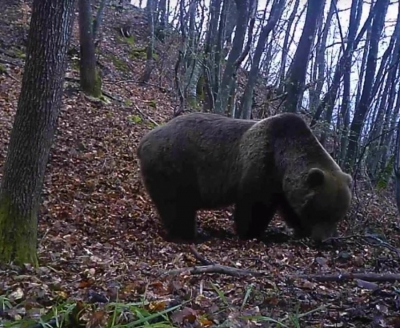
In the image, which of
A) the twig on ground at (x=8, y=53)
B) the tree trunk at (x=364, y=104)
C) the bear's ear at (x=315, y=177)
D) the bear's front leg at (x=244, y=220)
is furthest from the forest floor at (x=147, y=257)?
the twig on ground at (x=8, y=53)

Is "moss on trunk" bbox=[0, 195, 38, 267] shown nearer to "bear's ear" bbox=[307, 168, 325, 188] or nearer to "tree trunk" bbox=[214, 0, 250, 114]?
"bear's ear" bbox=[307, 168, 325, 188]

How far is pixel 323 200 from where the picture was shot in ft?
29.1

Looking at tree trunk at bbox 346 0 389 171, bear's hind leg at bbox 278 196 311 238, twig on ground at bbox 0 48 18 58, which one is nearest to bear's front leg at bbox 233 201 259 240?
bear's hind leg at bbox 278 196 311 238

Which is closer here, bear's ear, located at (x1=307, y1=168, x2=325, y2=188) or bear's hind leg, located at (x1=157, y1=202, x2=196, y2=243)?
bear's ear, located at (x1=307, y1=168, x2=325, y2=188)

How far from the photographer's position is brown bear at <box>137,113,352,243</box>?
8.96 m

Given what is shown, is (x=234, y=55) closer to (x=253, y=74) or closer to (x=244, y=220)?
(x=253, y=74)

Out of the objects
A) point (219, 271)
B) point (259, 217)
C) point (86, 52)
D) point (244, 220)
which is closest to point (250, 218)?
point (244, 220)

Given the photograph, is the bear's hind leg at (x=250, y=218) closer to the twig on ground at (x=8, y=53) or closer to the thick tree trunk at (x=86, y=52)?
the thick tree trunk at (x=86, y=52)

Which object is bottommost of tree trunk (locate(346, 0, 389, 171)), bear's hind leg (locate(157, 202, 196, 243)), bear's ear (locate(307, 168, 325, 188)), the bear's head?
bear's hind leg (locate(157, 202, 196, 243))

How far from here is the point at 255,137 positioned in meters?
9.48

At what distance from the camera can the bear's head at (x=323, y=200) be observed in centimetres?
884

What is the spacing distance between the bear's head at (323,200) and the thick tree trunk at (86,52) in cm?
908

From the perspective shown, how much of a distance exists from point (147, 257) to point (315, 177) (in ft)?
9.11

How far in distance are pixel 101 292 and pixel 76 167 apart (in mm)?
7341
